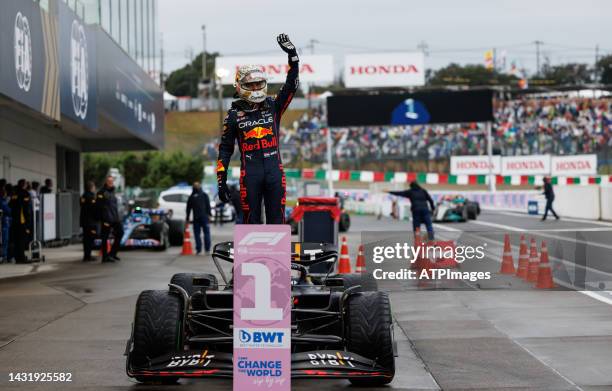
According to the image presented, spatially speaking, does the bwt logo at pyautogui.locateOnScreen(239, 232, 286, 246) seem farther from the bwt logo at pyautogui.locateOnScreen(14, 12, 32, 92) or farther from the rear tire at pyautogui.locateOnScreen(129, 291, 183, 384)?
the bwt logo at pyautogui.locateOnScreen(14, 12, 32, 92)

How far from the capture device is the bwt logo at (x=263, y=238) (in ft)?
19.3

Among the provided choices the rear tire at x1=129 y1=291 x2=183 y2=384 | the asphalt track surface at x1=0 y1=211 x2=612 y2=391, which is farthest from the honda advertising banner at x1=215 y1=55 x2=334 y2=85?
the rear tire at x1=129 y1=291 x2=183 y2=384

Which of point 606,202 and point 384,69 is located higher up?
point 384,69

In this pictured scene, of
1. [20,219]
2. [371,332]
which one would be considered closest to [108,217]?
[20,219]

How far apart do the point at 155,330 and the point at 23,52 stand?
427 inches

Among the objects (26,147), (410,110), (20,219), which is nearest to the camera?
(20,219)

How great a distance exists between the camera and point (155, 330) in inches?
273

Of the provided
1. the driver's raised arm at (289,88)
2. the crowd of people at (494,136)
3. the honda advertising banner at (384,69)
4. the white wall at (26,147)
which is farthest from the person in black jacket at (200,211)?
the honda advertising banner at (384,69)

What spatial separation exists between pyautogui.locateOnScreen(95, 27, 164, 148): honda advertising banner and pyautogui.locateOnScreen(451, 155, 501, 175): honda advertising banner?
28.9 meters

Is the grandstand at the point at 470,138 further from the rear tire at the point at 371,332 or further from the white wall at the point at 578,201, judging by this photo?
the rear tire at the point at 371,332

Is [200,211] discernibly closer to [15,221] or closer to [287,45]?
[15,221]

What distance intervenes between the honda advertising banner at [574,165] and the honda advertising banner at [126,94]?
30195mm

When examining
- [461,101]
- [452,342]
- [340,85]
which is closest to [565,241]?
[452,342]

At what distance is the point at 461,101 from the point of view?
5178 centimetres
